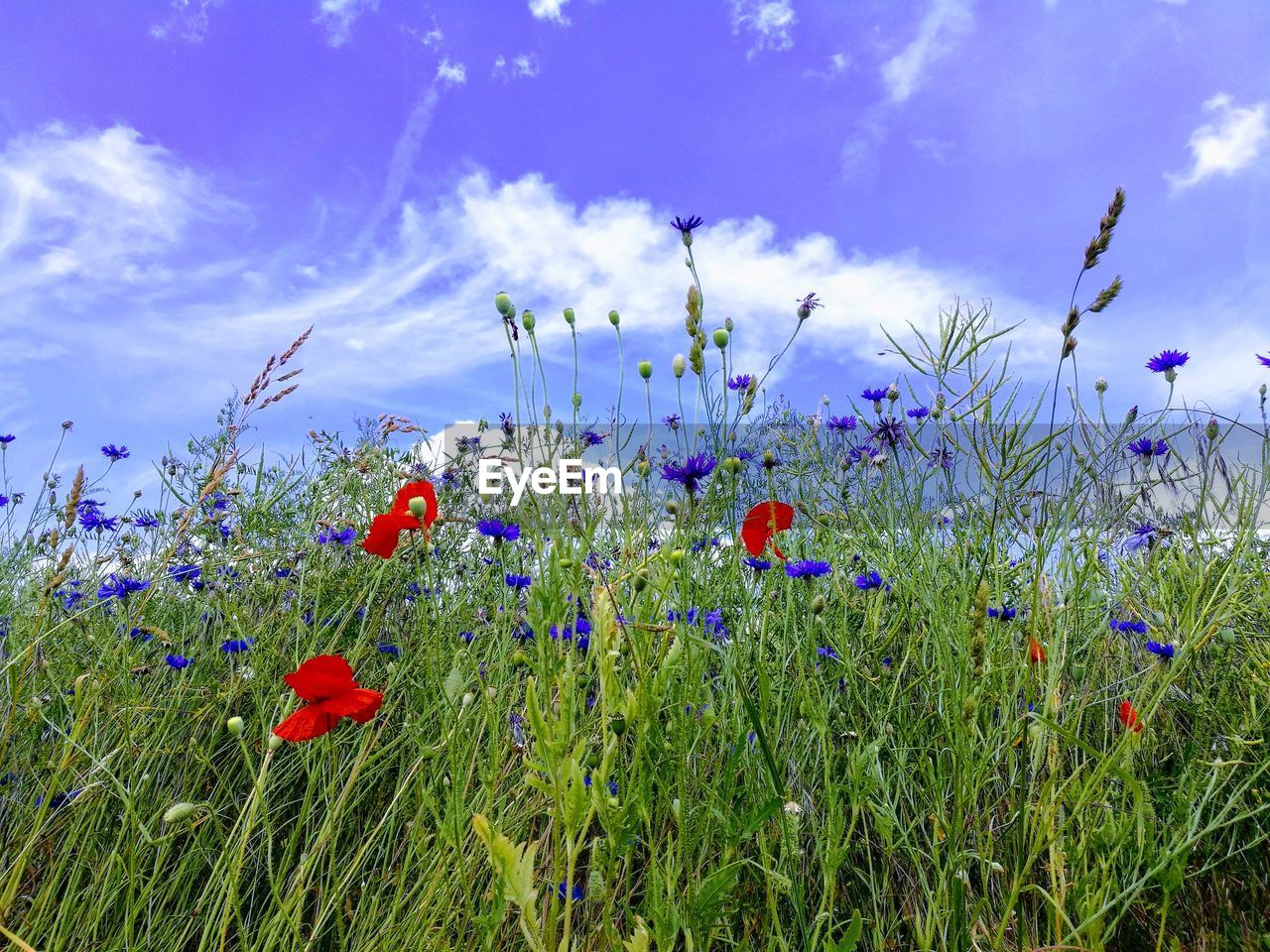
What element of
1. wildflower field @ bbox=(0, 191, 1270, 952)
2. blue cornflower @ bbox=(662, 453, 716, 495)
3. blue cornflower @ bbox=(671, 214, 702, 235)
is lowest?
wildflower field @ bbox=(0, 191, 1270, 952)

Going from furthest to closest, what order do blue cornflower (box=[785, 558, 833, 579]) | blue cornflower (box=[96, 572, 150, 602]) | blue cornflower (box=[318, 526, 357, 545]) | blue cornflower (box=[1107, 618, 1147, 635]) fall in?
blue cornflower (box=[318, 526, 357, 545])
blue cornflower (box=[96, 572, 150, 602])
blue cornflower (box=[1107, 618, 1147, 635])
blue cornflower (box=[785, 558, 833, 579])

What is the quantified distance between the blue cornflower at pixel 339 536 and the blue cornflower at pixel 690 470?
1146mm

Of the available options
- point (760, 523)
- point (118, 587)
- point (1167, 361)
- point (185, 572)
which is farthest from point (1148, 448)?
point (118, 587)

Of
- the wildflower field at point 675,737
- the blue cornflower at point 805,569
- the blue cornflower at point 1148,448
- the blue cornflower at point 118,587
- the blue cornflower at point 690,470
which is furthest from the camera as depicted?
the blue cornflower at point 1148,448

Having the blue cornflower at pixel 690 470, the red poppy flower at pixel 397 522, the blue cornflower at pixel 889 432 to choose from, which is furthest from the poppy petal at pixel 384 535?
the blue cornflower at pixel 889 432

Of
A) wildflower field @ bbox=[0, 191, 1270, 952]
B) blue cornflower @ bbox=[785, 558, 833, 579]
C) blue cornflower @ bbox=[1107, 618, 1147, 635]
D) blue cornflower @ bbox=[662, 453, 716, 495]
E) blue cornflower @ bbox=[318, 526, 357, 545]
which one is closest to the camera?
wildflower field @ bbox=[0, 191, 1270, 952]

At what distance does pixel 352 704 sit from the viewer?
1161 mm

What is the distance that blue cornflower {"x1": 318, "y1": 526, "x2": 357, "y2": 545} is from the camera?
2.29 meters

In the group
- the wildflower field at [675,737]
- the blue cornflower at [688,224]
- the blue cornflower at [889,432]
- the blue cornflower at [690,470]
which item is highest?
the blue cornflower at [688,224]

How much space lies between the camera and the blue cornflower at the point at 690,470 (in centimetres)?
150

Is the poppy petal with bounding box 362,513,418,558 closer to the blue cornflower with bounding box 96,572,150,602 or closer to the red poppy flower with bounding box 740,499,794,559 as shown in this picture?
the red poppy flower with bounding box 740,499,794,559

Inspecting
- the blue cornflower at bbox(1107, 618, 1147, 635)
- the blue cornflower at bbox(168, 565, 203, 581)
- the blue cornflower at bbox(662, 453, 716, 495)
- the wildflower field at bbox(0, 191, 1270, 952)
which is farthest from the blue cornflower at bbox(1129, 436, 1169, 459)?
the blue cornflower at bbox(168, 565, 203, 581)

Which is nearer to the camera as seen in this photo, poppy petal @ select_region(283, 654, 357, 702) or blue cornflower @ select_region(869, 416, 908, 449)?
poppy petal @ select_region(283, 654, 357, 702)

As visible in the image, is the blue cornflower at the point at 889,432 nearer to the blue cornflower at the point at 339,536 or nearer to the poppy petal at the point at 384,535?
the poppy petal at the point at 384,535
